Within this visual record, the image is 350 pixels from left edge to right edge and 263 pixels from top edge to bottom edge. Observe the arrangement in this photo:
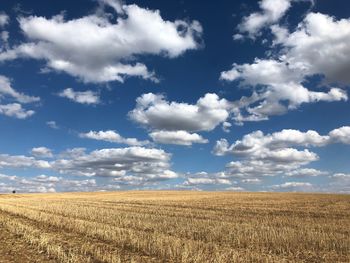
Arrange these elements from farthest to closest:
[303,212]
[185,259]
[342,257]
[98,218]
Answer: [303,212], [98,218], [342,257], [185,259]

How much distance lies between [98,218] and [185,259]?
18223 millimetres

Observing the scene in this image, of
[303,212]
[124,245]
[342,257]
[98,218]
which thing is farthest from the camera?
[303,212]

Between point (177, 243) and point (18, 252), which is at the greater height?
point (177, 243)

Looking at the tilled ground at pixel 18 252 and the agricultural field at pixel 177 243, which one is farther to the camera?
the agricultural field at pixel 177 243

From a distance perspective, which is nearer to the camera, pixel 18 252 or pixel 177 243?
pixel 18 252

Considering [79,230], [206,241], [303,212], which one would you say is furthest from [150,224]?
[303,212]

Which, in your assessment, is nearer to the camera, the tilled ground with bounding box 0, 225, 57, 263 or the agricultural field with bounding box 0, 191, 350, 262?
the tilled ground with bounding box 0, 225, 57, 263

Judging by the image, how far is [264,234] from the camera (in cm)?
2305

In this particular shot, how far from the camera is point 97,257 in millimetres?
16734

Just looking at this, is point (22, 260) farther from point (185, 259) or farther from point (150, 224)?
point (150, 224)

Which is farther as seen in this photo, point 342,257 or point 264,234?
point 264,234

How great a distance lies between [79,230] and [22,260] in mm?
8626

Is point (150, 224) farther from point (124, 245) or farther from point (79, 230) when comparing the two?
point (124, 245)

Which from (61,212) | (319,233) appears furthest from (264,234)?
(61,212)
